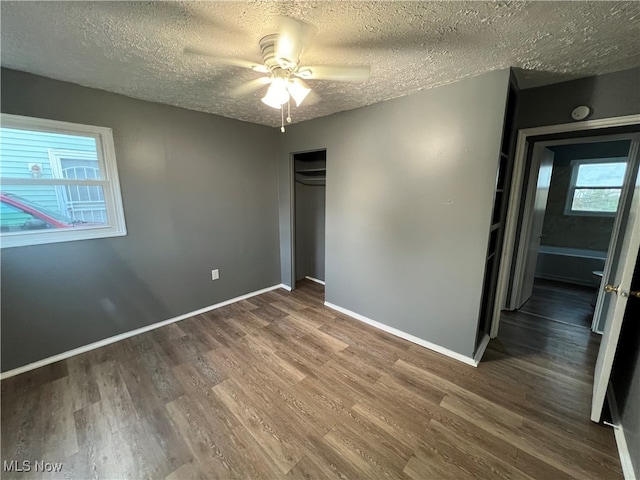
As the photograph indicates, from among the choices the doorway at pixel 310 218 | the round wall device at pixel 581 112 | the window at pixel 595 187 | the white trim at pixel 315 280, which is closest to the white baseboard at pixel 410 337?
the white trim at pixel 315 280

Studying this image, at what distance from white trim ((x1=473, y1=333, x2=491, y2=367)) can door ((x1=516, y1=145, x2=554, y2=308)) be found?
3.58 feet

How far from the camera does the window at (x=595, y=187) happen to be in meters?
Answer: 4.02

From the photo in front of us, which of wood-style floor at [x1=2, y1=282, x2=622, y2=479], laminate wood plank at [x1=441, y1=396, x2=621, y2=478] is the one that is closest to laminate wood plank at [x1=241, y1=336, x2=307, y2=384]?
wood-style floor at [x1=2, y1=282, x2=622, y2=479]

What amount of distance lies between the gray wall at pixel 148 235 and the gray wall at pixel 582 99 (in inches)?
110

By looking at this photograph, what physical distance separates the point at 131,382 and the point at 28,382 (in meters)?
0.78

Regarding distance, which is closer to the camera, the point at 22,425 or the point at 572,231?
the point at 22,425

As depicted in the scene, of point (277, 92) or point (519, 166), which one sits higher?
point (277, 92)

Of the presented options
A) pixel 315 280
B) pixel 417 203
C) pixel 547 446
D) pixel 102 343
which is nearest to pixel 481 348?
pixel 547 446

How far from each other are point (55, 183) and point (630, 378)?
4.33 metres

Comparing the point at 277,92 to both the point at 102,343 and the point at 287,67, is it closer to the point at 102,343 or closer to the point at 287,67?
the point at 287,67

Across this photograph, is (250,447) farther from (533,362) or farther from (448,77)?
(448,77)

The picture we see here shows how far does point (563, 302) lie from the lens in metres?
3.37

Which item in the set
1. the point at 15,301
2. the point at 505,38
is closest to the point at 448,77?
the point at 505,38

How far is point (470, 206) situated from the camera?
1974 millimetres
